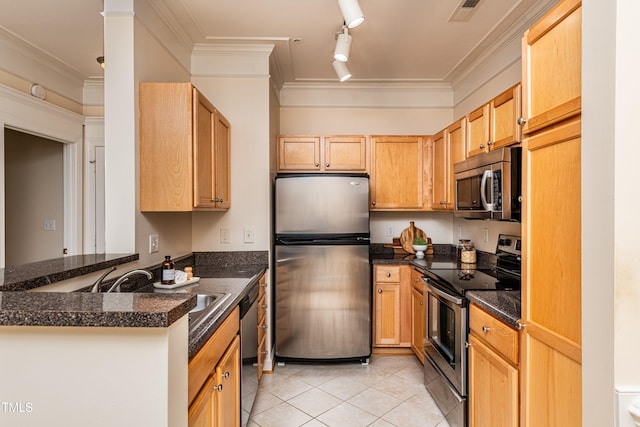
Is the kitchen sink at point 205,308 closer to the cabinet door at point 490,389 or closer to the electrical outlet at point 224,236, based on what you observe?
the electrical outlet at point 224,236

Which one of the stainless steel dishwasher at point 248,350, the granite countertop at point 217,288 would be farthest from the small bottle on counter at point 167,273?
the stainless steel dishwasher at point 248,350

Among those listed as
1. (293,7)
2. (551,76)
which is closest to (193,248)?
(293,7)

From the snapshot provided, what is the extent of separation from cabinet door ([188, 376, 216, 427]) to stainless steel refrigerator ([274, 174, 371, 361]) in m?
1.55

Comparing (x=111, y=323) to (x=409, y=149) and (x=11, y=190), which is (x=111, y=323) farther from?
(x=11, y=190)

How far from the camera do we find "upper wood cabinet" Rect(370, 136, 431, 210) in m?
3.37

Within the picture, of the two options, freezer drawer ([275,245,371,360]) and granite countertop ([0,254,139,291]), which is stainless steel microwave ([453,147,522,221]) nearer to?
freezer drawer ([275,245,371,360])

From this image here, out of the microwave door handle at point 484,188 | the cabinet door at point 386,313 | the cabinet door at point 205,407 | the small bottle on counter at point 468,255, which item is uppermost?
the microwave door handle at point 484,188

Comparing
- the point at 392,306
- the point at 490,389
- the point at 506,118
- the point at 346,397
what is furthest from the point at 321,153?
the point at 490,389

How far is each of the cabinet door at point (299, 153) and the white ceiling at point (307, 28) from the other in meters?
0.64

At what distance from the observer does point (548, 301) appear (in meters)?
1.26

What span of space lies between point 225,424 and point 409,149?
107 inches

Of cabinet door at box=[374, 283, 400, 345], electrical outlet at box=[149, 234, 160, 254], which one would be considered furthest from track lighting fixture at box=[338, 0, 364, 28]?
cabinet door at box=[374, 283, 400, 345]

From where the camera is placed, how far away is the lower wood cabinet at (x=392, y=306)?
314cm

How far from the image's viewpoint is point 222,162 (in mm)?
2604
